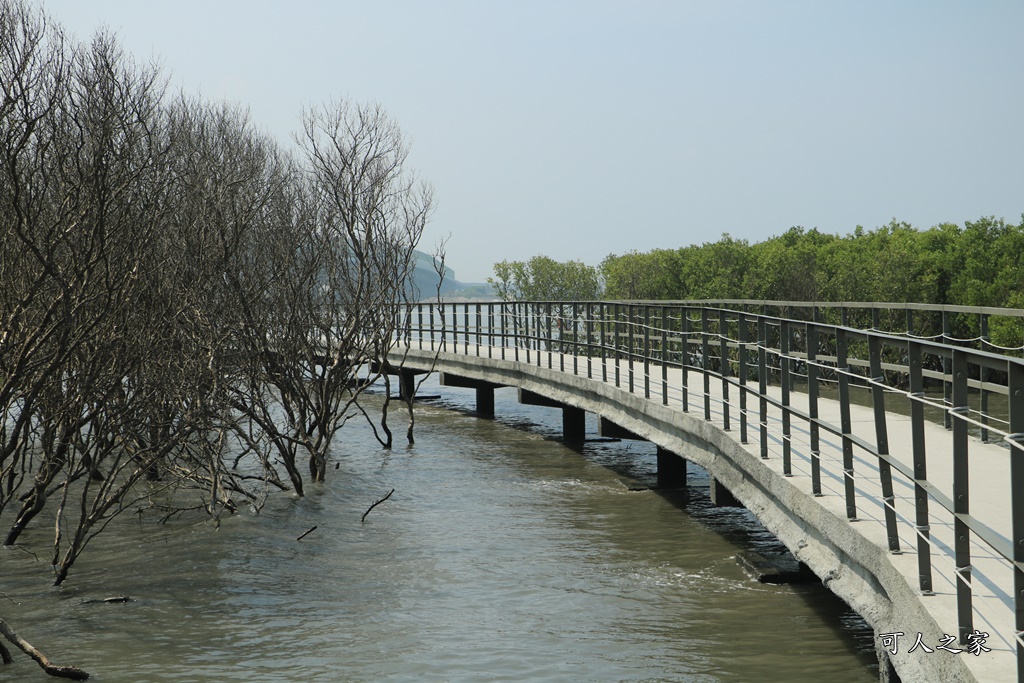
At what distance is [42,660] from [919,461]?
231 inches

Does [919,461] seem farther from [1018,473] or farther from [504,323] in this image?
[504,323]

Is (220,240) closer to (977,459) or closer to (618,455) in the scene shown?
(618,455)

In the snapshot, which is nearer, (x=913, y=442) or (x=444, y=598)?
(x=913, y=442)

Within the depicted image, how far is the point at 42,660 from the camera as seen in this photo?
25.8 ft

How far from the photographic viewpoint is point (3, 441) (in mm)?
10492

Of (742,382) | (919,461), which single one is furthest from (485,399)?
(919,461)

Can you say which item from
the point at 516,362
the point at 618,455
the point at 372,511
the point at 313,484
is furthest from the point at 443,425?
the point at 372,511

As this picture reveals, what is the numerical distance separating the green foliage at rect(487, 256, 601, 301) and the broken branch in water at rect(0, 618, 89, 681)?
48586 millimetres

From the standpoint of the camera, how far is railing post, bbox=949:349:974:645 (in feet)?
13.7

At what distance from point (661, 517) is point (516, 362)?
334 inches

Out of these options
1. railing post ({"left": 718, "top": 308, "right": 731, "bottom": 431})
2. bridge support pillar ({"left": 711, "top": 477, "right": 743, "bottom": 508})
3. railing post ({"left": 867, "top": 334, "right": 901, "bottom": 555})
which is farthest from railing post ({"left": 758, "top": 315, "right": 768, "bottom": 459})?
A: railing post ({"left": 867, "top": 334, "right": 901, "bottom": 555})

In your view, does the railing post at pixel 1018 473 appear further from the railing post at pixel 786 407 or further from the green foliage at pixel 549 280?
the green foliage at pixel 549 280

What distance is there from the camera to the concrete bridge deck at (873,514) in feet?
16.8

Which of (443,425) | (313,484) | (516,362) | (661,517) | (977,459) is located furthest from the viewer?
(443,425)
